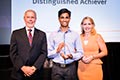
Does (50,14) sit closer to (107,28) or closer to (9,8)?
(9,8)

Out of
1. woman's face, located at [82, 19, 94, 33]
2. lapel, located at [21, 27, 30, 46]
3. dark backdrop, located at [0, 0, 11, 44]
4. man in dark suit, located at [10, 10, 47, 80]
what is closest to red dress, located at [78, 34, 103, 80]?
woman's face, located at [82, 19, 94, 33]

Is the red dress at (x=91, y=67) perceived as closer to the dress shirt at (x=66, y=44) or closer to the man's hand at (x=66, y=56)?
the dress shirt at (x=66, y=44)

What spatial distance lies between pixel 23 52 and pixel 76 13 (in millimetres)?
1373

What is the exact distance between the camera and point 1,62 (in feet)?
14.2

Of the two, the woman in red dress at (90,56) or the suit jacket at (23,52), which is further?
the woman in red dress at (90,56)

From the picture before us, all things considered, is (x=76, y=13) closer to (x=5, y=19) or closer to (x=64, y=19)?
(x=64, y=19)

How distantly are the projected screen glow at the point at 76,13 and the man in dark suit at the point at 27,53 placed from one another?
2.42ft

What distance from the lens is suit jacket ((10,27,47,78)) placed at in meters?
3.41

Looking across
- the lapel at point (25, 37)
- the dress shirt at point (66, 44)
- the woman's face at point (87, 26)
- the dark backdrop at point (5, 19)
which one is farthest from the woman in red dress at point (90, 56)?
the dark backdrop at point (5, 19)

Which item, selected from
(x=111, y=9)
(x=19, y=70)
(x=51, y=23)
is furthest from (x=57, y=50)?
(x=111, y=9)

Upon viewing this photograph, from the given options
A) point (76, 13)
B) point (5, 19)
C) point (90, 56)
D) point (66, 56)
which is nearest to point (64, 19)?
point (66, 56)

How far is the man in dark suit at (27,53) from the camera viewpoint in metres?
3.40

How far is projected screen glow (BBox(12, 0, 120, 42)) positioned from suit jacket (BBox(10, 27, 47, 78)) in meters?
0.77

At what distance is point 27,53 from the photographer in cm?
343
